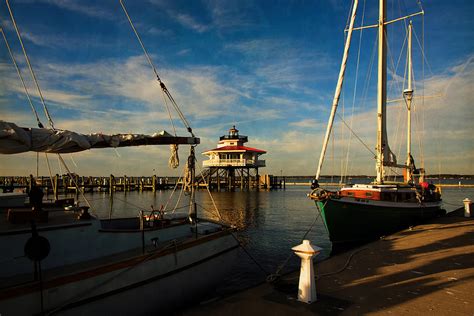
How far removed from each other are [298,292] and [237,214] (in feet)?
78.7

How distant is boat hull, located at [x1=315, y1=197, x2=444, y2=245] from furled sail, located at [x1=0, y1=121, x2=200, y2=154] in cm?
915

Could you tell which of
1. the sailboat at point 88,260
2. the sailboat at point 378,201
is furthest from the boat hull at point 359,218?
the sailboat at point 88,260

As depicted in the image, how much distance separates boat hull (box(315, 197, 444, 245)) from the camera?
15.4 meters

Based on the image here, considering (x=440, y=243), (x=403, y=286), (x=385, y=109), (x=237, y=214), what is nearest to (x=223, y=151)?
(x=237, y=214)

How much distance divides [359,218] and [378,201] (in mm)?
1441

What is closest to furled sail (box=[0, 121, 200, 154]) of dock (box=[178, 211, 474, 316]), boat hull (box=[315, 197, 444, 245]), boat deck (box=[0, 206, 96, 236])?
boat deck (box=[0, 206, 96, 236])

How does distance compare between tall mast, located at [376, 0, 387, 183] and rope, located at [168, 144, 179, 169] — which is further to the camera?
tall mast, located at [376, 0, 387, 183]

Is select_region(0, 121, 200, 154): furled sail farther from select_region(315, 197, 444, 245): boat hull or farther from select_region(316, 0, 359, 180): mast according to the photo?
select_region(315, 197, 444, 245): boat hull

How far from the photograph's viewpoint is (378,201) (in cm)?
1608

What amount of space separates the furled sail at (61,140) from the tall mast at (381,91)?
13863mm

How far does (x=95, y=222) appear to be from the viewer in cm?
671

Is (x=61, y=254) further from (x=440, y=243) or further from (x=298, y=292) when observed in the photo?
(x=440, y=243)

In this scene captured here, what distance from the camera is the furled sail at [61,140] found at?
19.0 ft

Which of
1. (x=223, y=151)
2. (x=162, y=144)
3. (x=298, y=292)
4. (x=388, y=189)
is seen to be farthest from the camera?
(x=223, y=151)
